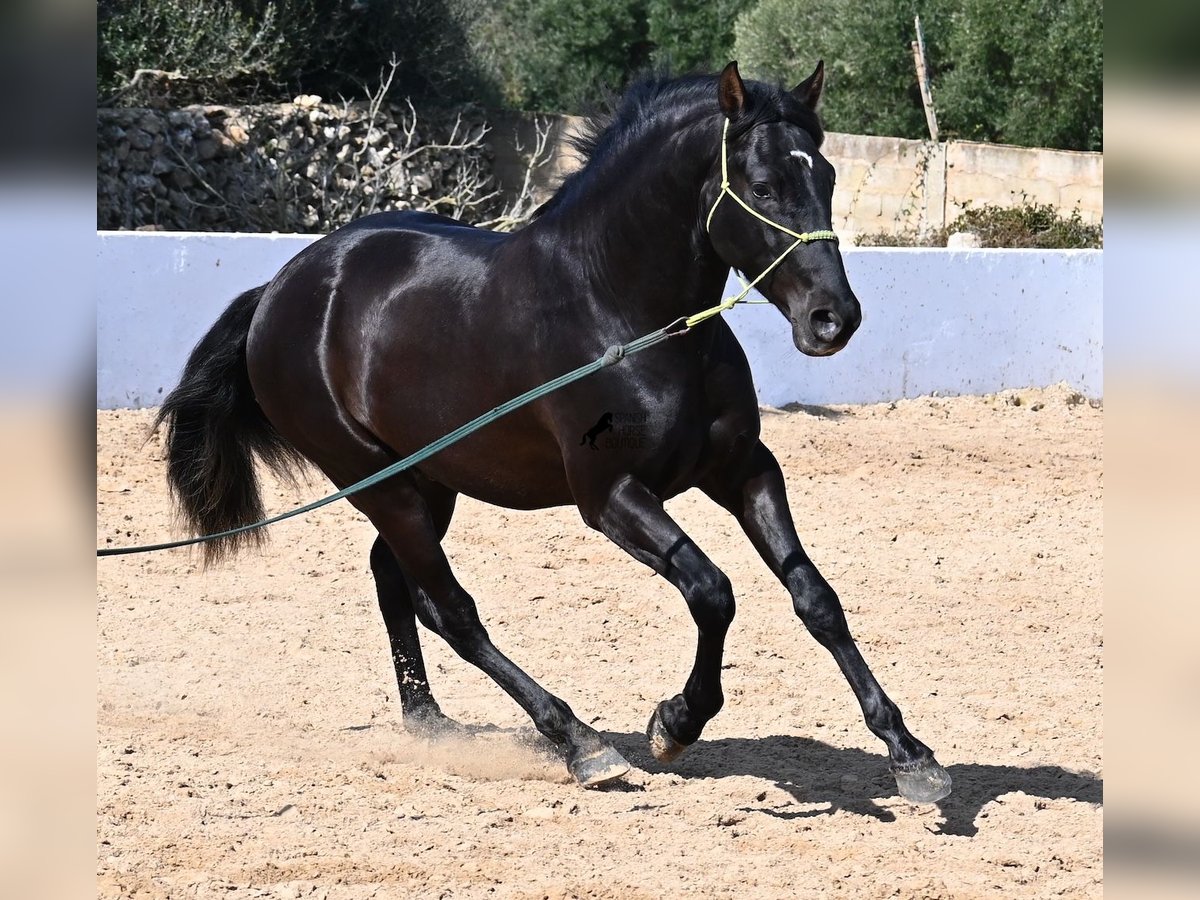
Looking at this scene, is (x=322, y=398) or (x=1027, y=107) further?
(x=1027, y=107)

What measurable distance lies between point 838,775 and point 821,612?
67cm

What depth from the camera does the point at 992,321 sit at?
1045cm

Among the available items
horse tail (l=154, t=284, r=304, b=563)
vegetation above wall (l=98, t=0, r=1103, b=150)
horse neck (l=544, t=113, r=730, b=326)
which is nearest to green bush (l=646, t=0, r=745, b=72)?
vegetation above wall (l=98, t=0, r=1103, b=150)

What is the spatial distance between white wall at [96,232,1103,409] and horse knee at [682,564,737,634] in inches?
228

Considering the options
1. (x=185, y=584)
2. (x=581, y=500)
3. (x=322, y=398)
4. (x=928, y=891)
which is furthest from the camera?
(x=185, y=584)

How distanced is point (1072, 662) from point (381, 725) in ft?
8.46

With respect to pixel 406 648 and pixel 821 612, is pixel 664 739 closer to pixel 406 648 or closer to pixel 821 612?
pixel 821 612

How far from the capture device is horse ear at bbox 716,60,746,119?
348cm

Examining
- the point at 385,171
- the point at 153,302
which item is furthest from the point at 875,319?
the point at 385,171

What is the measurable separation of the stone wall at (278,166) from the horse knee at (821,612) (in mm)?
10462

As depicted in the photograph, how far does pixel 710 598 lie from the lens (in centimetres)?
369
